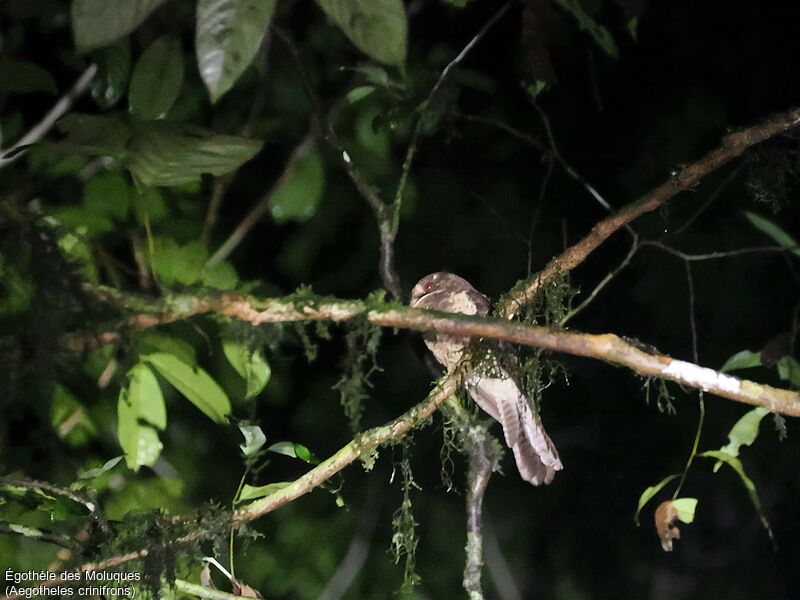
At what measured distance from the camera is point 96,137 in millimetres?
628

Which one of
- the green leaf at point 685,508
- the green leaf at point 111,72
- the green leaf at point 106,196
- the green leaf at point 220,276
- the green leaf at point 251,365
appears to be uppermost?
the green leaf at point 111,72

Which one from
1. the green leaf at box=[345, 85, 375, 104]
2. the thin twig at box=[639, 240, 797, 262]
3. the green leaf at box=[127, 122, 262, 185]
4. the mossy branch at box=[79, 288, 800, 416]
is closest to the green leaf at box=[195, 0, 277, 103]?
the green leaf at box=[127, 122, 262, 185]

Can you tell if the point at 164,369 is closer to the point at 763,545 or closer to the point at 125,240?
the point at 125,240

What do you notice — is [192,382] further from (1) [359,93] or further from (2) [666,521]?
(2) [666,521]

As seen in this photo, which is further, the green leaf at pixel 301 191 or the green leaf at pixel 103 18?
the green leaf at pixel 301 191

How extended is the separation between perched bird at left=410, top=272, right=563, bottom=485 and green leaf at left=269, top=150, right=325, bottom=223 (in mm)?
185

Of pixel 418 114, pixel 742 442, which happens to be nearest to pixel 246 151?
pixel 418 114

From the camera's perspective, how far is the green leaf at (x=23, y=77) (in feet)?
2.63

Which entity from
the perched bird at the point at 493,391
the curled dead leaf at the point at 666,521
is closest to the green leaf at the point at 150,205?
the perched bird at the point at 493,391

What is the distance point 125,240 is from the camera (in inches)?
35.5

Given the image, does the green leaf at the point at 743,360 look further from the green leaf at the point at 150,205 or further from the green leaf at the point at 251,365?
the green leaf at the point at 150,205

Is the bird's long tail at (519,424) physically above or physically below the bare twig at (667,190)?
below

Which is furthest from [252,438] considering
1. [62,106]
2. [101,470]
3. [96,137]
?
[62,106]

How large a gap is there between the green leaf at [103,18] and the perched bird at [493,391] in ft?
1.60
